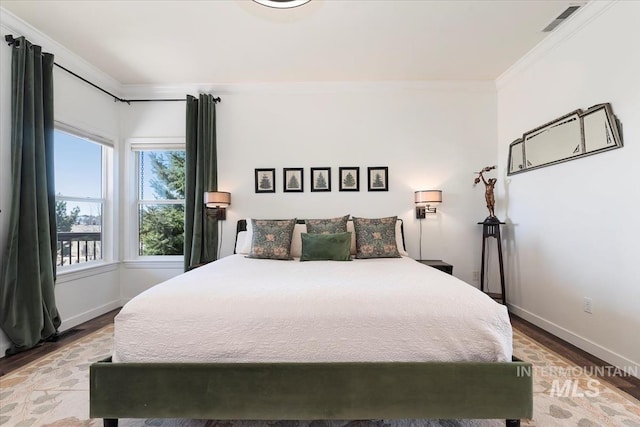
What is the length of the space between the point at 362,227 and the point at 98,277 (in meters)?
3.06

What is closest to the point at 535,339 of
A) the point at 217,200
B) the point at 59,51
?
the point at 217,200

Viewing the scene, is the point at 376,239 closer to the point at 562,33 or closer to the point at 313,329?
the point at 313,329

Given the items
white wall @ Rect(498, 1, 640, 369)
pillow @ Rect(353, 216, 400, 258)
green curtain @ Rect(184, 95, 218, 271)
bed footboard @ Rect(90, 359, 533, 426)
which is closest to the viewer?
bed footboard @ Rect(90, 359, 533, 426)

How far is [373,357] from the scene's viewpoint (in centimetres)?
141

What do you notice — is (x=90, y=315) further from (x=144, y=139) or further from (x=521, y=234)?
(x=521, y=234)

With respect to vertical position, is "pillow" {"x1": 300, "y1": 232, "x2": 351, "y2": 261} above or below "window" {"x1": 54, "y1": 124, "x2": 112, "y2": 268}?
below

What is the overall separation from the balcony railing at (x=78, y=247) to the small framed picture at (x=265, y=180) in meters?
2.01

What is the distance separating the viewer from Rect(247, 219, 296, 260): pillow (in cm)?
288

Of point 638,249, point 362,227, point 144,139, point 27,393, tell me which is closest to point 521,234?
point 638,249

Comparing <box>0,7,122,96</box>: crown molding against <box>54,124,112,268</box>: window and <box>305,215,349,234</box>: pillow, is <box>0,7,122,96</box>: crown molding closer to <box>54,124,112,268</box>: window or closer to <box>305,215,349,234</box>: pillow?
<box>54,124,112,268</box>: window

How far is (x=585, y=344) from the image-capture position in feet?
7.97

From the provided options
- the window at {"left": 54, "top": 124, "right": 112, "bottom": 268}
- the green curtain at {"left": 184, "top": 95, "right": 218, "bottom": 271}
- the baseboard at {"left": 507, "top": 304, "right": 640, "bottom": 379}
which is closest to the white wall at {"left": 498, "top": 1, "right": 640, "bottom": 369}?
the baseboard at {"left": 507, "top": 304, "right": 640, "bottom": 379}

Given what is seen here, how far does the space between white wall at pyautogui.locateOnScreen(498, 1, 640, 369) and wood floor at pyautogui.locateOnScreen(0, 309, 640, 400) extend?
0.09 meters

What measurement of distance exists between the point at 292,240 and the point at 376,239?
868 millimetres
